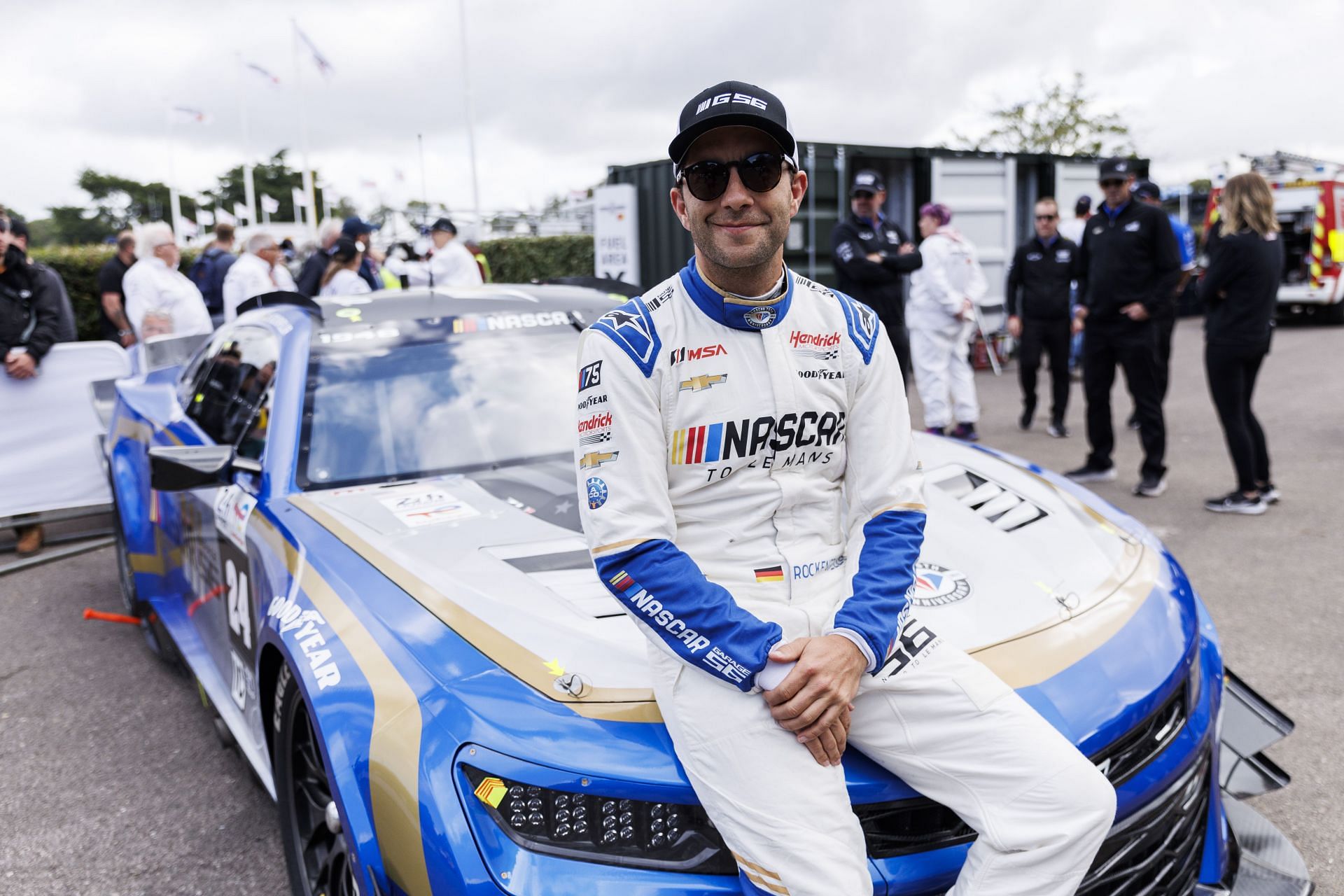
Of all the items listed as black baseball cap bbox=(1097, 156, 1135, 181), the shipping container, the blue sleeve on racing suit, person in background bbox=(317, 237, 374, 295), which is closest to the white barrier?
person in background bbox=(317, 237, 374, 295)

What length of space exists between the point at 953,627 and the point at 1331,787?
1.63 m

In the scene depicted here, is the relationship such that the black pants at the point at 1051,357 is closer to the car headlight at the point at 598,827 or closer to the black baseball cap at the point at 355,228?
the black baseball cap at the point at 355,228

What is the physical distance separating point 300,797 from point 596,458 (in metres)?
1.18

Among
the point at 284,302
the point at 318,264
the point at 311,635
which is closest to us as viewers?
the point at 311,635

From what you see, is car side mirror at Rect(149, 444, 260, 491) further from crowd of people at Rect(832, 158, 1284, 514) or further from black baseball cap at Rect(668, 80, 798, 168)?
crowd of people at Rect(832, 158, 1284, 514)

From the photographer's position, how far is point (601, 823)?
64.7 inches

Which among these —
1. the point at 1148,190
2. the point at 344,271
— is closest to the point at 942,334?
the point at 1148,190

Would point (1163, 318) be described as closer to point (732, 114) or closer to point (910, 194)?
point (910, 194)

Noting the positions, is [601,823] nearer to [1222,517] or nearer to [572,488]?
[572,488]

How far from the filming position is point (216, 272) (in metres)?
8.95

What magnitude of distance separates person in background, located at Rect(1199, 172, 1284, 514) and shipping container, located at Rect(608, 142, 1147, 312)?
17.6 ft

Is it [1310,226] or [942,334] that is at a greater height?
[1310,226]

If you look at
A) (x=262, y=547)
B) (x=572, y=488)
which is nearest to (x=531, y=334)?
(x=572, y=488)

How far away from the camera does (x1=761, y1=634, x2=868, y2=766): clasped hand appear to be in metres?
1.65
